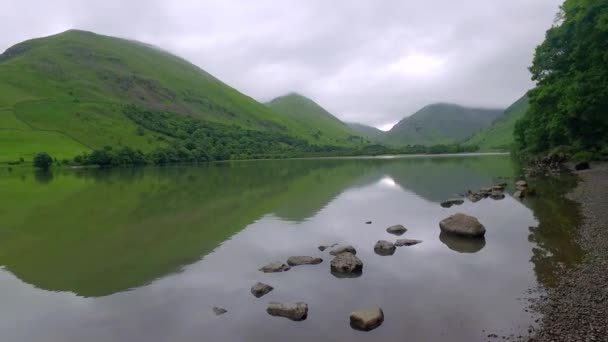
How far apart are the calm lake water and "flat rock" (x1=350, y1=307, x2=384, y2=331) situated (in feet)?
1.34

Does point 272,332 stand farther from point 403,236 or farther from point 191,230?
point 191,230

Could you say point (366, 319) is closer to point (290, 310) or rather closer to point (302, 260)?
point (290, 310)

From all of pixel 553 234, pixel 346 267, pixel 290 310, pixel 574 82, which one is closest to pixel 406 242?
pixel 346 267

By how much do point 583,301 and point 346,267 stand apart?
1138 cm

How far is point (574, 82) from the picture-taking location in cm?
5991

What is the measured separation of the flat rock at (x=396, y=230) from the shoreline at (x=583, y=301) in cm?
1243

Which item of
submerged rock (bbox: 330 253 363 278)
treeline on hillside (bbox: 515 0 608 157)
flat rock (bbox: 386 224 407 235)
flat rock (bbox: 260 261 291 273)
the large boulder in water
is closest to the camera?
submerged rock (bbox: 330 253 363 278)

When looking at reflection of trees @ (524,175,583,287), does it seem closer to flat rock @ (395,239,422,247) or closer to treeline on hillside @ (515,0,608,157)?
flat rock @ (395,239,422,247)

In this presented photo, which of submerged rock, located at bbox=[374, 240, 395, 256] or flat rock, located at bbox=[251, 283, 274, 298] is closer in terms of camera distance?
flat rock, located at bbox=[251, 283, 274, 298]

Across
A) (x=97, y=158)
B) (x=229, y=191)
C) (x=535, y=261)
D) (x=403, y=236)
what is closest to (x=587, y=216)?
(x=535, y=261)

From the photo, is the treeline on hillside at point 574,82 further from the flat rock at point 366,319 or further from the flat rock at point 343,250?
the flat rock at point 366,319

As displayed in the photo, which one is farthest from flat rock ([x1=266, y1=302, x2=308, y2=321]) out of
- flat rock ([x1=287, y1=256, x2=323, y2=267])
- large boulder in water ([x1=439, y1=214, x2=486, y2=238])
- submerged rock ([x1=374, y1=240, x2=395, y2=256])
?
large boulder in water ([x1=439, y1=214, x2=486, y2=238])

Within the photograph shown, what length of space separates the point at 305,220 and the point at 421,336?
2503cm

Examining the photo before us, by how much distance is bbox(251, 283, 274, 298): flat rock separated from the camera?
Result: 20156 millimetres
